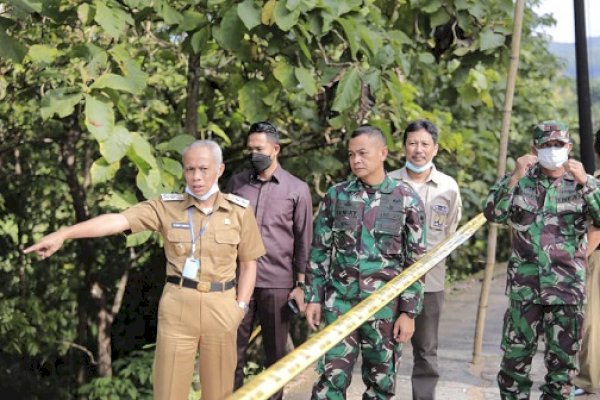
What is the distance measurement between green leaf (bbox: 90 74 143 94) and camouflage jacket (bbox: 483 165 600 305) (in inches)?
70.2

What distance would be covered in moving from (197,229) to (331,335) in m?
1.01

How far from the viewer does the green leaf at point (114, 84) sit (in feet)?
12.7

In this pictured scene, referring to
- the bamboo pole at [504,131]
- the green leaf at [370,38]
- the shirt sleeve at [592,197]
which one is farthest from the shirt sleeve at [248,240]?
the bamboo pole at [504,131]

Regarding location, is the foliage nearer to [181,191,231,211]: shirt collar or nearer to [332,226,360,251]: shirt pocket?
[181,191,231,211]: shirt collar

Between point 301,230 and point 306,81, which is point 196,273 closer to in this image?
point 301,230

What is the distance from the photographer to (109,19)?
4148 millimetres

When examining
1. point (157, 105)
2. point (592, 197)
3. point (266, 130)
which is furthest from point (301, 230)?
point (157, 105)

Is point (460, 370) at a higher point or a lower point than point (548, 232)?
lower

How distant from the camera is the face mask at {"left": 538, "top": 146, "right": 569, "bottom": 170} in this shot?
373 centimetres

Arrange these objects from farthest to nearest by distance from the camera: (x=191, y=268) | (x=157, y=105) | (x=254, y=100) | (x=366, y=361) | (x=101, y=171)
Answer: (x=157, y=105) < (x=254, y=100) < (x=101, y=171) < (x=366, y=361) < (x=191, y=268)

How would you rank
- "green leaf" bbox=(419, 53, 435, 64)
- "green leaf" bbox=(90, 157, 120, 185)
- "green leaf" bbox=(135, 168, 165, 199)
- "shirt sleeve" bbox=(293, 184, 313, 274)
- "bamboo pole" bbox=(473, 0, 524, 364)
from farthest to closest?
"green leaf" bbox=(419, 53, 435, 64), "bamboo pole" bbox=(473, 0, 524, 364), "shirt sleeve" bbox=(293, 184, 313, 274), "green leaf" bbox=(135, 168, 165, 199), "green leaf" bbox=(90, 157, 120, 185)

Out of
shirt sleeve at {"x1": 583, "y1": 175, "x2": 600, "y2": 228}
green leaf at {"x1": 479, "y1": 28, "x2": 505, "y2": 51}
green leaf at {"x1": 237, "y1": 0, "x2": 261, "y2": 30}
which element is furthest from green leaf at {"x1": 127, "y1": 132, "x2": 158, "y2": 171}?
green leaf at {"x1": 479, "y1": 28, "x2": 505, "y2": 51}

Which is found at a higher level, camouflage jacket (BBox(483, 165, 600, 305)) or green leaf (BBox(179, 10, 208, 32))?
green leaf (BBox(179, 10, 208, 32))

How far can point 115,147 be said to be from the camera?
3787 mm
